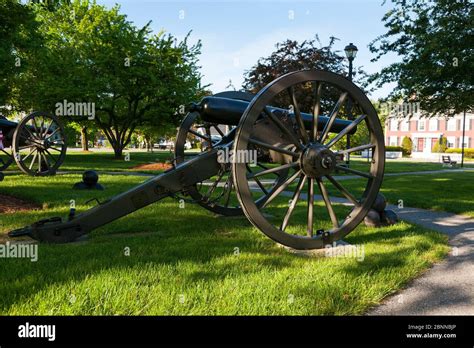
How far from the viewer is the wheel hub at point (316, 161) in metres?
4.17

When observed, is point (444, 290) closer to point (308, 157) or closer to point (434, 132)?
point (308, 157)

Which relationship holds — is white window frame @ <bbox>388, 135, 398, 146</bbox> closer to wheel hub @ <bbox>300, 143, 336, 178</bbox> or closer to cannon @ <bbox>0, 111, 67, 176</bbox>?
cannon @ <bbox>0, 111, 67, 176</bbox>

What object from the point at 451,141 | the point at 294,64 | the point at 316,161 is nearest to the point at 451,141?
the point at 451,141

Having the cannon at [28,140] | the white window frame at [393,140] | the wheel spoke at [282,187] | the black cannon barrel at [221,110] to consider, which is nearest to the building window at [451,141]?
the white window frame at [393,140]

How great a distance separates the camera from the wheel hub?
417cm

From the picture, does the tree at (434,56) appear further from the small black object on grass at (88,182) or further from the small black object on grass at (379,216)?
the small black object on grass at (88,182)

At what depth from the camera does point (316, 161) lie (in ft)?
13.7

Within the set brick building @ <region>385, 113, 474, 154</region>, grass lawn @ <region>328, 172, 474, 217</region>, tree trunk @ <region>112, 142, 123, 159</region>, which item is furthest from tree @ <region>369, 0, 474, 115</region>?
brick building @ <region>385, 113, 474, 154</region>

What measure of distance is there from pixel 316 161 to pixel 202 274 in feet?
5.56

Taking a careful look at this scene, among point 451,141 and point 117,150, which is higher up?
point 451,141

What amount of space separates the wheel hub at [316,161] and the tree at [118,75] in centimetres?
2005

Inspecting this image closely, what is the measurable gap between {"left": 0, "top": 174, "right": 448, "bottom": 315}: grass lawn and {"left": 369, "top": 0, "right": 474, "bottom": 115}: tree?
516 cm
